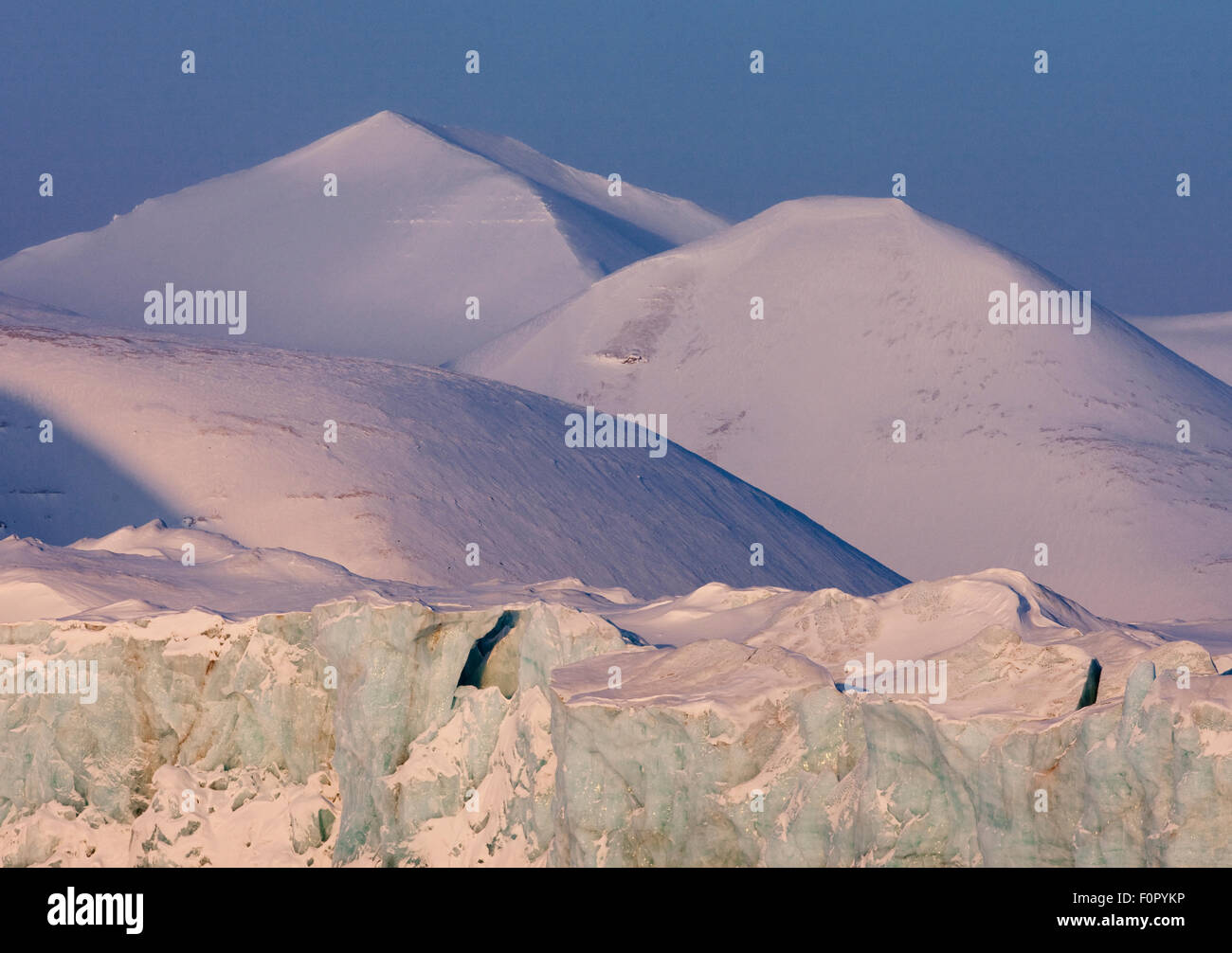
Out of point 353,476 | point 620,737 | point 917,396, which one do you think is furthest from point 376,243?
point 620,737

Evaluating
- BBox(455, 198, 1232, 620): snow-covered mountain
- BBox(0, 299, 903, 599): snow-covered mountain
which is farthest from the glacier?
BBox(455, 198, 1232, 620): snow-covered mountain

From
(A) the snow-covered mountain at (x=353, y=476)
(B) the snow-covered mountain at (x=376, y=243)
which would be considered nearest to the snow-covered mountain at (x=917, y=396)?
(A) the snow-covered mountain at (x=353, y=476)

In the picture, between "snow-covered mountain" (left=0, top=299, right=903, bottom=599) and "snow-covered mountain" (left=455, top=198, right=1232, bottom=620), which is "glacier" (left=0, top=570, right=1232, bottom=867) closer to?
"snow-covered mountain" (left=0, top=299, right=903, bottom=599)

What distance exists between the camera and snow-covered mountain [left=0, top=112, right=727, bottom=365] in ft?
266

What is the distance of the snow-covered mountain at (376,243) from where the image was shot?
8106 centimetres

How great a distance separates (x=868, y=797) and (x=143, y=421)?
22.7 metres

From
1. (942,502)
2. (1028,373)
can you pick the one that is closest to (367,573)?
(942,502)

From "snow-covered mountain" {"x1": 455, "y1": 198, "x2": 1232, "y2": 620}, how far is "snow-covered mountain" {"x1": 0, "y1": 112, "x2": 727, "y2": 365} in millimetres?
20188

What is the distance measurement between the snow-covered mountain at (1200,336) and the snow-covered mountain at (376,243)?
2506 cm

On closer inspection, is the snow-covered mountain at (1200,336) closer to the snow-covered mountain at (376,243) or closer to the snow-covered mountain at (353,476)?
the snow-covered mountain at (376,243)

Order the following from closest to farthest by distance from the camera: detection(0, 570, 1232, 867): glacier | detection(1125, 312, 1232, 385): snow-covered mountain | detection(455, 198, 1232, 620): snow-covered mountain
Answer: detection(0, 570, 1232, 867): glacier, detection(455, 198, 1232, 620): snow-covered mountain, detection(1125, 312, 1232, 385): snow-covered mountain

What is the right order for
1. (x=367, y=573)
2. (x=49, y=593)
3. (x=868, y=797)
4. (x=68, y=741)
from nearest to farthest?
(x=868, y=797) < (x=68, y=741) < (x=49, y=593) < (x=367, y=573)
